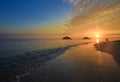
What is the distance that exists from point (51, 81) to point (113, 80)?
422 centimetres

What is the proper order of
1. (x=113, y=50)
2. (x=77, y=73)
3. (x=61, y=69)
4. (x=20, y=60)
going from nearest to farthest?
(x=77, y=73) → (x=61, y=69) → (x=20, y=60) → (x=113, y=50)

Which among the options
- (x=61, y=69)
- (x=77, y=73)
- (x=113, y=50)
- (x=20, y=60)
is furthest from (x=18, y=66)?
(x=113, y=50)

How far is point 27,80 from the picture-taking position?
9.88 metres

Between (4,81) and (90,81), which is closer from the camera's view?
(90,81)

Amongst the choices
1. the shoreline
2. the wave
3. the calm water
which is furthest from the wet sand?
the shoreline

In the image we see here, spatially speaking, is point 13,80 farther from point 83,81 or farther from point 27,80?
point 83,81

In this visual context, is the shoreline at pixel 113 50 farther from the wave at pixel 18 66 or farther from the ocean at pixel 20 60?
the wave at pixel 18 66

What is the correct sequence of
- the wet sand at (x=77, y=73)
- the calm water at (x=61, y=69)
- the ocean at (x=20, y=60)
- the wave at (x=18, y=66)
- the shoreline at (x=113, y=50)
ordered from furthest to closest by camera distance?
the shoreline at (x=113, y=50), the ocean at (x=20, y=60), the wave at (x=18, y=66), the calm water at (x=61, y=69), the wet sand at (x=77, y=73)

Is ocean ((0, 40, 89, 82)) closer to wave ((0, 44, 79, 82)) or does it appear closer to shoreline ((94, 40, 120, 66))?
wave ((0, 44, 79, 82))

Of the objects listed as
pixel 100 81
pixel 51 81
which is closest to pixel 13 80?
pixel 51 81

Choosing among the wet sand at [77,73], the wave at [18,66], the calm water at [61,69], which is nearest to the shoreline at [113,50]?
the calm water at [61,69]

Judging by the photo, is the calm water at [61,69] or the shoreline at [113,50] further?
the shoreline at [113,50]

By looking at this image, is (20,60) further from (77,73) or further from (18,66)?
(77,73)

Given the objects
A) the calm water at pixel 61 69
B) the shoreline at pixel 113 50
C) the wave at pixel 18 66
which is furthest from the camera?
the shoreline at pixel 113 50
